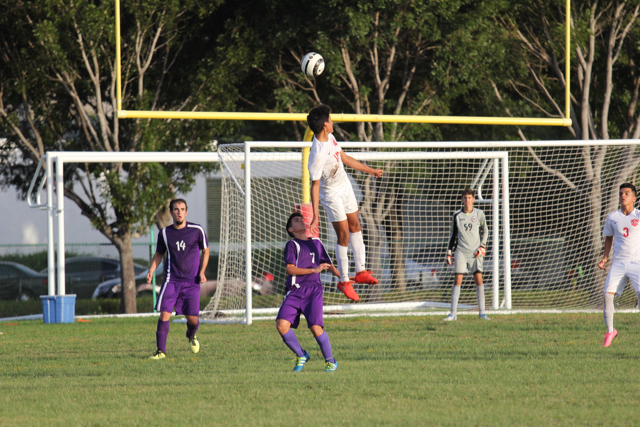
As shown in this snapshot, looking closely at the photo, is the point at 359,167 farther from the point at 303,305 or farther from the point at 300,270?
the point at 303,305

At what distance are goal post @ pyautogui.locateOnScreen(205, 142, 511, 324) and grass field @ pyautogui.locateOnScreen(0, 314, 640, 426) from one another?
238 centimetres

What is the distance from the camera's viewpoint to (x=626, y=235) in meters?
9.05

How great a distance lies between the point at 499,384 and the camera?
6.80 meters

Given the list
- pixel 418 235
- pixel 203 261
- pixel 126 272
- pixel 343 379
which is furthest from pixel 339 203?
pixel 126 272

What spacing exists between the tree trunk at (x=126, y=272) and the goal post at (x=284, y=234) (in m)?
3.06

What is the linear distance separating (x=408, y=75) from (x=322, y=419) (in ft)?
46.3

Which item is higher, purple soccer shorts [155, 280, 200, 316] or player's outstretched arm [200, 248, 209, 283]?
player's outstretched arm [200, 248, 209, 283]

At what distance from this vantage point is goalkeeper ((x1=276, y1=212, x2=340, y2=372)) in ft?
24.7

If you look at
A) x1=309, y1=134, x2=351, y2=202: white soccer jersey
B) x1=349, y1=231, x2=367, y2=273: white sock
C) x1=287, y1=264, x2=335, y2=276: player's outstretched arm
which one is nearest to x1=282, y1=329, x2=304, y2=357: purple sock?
x1=287, y1=264, x2=335, y2=276: player's outstretched arm

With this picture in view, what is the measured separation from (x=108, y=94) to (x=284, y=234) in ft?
17.6

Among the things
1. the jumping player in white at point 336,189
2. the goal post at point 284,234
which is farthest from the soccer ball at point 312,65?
the goal post at point 284,234

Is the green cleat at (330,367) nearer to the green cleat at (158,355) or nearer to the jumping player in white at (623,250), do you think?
the green cleat at (158,355)

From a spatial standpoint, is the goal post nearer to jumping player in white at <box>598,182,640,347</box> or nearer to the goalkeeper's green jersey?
the goalkeeper's green jersey

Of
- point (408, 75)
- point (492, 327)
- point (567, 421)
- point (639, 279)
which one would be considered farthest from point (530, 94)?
point (567, 421)
